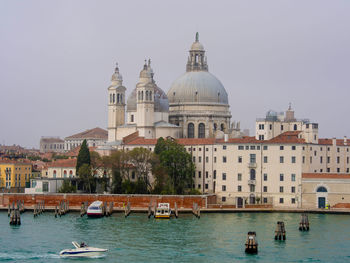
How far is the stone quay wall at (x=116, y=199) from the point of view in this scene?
175ft

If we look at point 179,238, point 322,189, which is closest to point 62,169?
point 322,189

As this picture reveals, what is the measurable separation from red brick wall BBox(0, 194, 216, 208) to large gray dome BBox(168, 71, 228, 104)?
58.2 ft

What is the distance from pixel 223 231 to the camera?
141 feet

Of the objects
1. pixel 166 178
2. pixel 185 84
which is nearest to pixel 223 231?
pixel 166 178

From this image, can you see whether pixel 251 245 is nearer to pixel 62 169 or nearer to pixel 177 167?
pixel 177 167

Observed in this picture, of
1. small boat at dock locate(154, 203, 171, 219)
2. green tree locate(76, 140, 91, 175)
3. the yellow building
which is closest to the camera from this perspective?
small boat at dock locate(154, 203, 171, 219)

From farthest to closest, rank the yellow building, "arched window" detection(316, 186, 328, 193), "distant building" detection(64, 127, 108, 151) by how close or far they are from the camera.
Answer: "distant building" detection(64, 127, 108, 151)
the yellow building
"arched window" detection(316, 186, 328, 193)

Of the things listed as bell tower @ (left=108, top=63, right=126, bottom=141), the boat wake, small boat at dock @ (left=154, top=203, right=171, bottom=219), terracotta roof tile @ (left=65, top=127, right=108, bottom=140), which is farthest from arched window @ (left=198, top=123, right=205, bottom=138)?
terracotta roof tile @ (left=65, top=127, right=108, bottom=140)

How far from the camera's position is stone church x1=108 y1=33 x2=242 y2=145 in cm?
6725

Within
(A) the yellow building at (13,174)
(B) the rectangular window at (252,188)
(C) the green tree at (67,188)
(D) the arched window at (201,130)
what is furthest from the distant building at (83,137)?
(B) the rectangular window at (252,188)

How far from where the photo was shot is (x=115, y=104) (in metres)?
69.8

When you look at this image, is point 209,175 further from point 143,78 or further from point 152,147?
point 143,78

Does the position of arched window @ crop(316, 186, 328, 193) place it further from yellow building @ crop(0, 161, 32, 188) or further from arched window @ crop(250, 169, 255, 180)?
yellow building @ crop(0, 161, 32, 188)

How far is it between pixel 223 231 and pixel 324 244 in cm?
586
